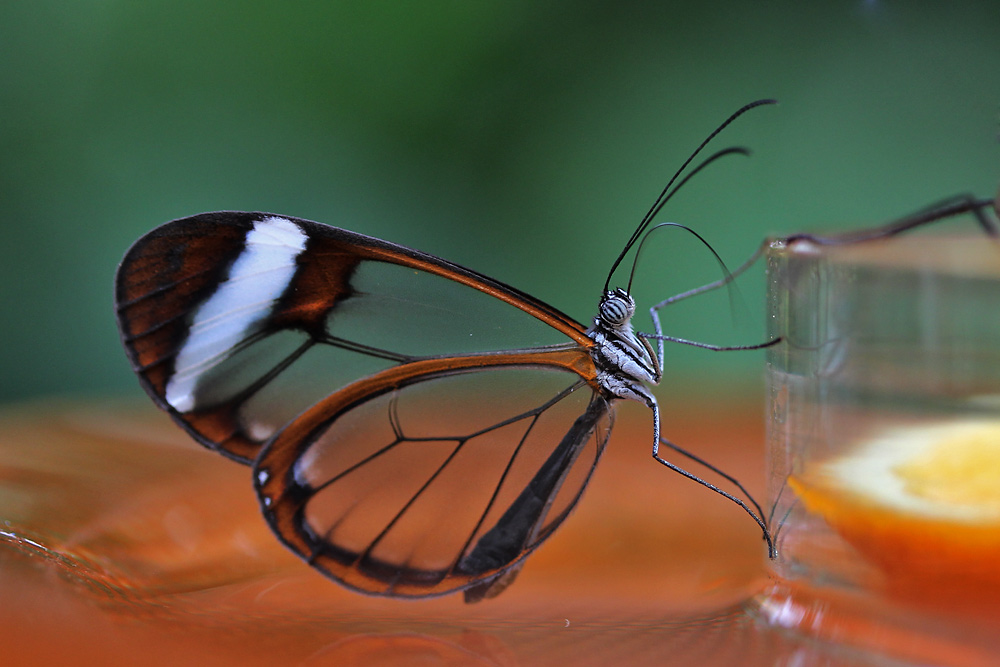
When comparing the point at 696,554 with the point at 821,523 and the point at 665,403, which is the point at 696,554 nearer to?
the point at 821,523

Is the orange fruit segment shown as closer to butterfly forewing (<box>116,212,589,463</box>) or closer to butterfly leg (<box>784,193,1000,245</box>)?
butterfly leg (<box>784,193,1000,245</box>)

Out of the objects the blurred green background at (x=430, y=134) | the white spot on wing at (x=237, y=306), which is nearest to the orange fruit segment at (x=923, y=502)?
the white spot on wing at (x=237, y=306)

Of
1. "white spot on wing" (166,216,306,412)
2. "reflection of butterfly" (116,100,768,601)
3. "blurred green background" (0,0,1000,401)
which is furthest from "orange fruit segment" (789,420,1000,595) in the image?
"blurred green background" (0,0,1000,401)

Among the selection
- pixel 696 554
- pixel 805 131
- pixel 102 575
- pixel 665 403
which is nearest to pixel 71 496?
pixel 102 575

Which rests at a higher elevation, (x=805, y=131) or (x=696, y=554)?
(x=805, y=131)

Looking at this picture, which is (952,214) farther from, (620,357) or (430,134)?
(430,134)
